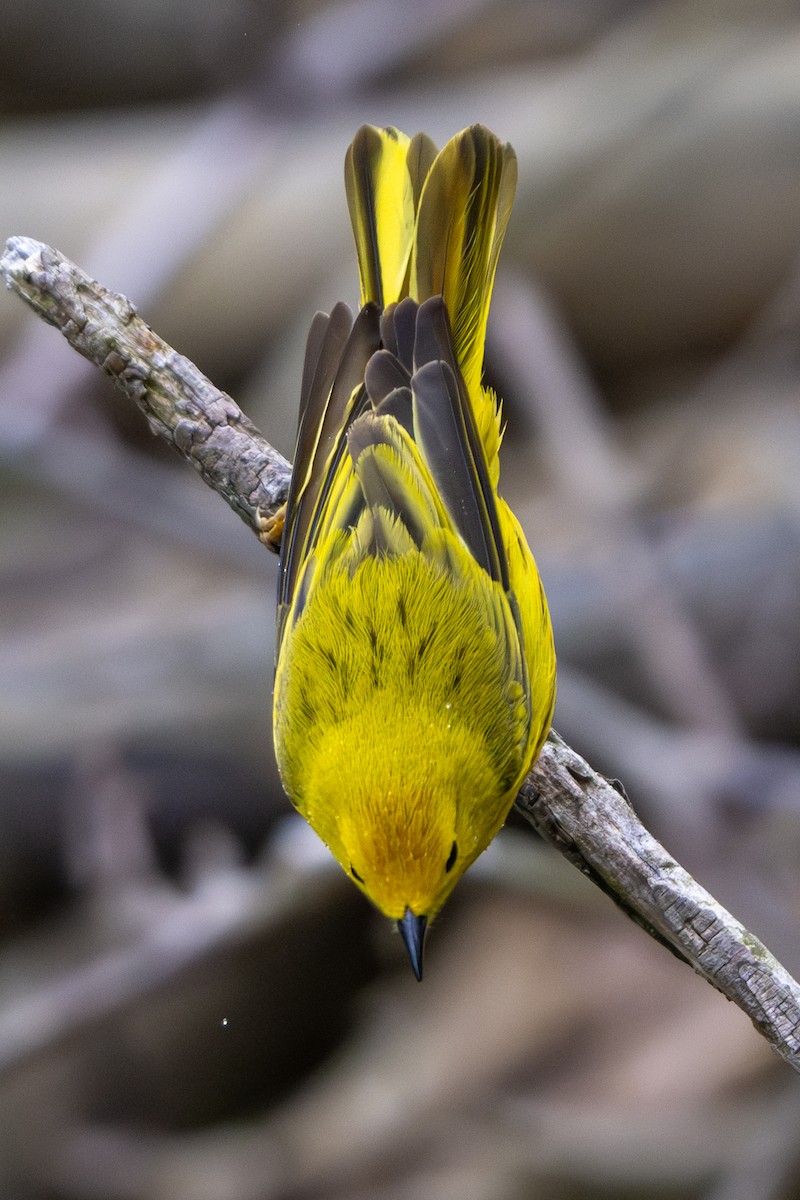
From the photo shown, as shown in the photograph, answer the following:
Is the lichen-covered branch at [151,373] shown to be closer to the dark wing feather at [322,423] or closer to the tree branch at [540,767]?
the tree branch at [540,767]

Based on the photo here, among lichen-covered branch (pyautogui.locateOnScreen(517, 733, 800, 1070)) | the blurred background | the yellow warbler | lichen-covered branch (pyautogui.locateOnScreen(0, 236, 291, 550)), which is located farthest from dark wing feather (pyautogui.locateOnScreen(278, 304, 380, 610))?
the blurred background

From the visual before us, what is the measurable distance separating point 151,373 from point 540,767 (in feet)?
4.36

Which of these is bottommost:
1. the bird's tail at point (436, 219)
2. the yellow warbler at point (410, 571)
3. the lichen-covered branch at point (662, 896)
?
the lichen-covered branch at point (662, 896)

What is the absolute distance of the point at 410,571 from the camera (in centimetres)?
325

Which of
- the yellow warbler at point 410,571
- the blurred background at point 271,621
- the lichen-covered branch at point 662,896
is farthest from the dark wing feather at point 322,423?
the blurred background at point 271,621

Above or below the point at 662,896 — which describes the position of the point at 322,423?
above

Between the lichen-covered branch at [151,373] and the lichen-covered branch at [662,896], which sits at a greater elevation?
the lichen-covered branch at [151,373]

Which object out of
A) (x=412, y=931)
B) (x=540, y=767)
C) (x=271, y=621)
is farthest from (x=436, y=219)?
(x=271, y=621)

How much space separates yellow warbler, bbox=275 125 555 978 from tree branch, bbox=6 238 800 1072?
0.14m

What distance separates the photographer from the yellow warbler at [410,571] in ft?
10.0

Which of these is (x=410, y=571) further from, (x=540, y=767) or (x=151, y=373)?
(x=151, y=373)

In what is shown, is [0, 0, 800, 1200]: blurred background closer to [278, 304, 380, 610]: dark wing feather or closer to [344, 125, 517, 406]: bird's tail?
[278, 304, 380, 610]: dark wing feather

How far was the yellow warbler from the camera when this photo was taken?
305 cm

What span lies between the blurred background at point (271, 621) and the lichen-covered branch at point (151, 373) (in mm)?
1789
